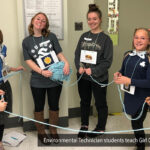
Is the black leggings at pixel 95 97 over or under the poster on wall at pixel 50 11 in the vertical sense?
under

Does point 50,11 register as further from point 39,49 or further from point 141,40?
point 141,40

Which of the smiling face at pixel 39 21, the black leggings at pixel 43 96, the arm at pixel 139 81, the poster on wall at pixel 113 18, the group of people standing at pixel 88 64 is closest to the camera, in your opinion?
the arm at pixel 139 81

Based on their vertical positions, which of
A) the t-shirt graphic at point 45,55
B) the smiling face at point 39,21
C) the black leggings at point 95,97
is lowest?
the black leggings at point 95,97

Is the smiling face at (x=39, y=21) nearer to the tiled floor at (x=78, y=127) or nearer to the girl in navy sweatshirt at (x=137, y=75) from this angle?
the girl in navy sweatshirt at (x=137, y=75)

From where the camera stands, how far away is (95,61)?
2.42m

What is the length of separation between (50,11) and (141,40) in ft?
3.57

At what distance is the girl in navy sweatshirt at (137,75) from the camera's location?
2025 millimetres

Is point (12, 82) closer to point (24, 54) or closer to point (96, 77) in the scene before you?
point (24, 54)

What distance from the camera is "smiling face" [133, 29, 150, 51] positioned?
2.03 metres

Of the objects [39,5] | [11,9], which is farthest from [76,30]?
[11,9]

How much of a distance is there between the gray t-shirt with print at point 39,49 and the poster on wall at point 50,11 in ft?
0.66

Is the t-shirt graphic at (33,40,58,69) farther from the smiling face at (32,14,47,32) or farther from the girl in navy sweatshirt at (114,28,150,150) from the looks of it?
the girl in navy sweatshirt at (114,28,150,150)

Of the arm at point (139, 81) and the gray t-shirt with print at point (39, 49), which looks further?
the gray t-shirt with print at point (39, 49)

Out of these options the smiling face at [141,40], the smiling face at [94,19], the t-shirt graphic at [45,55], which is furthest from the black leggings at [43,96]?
the smiling face at [141,40]
